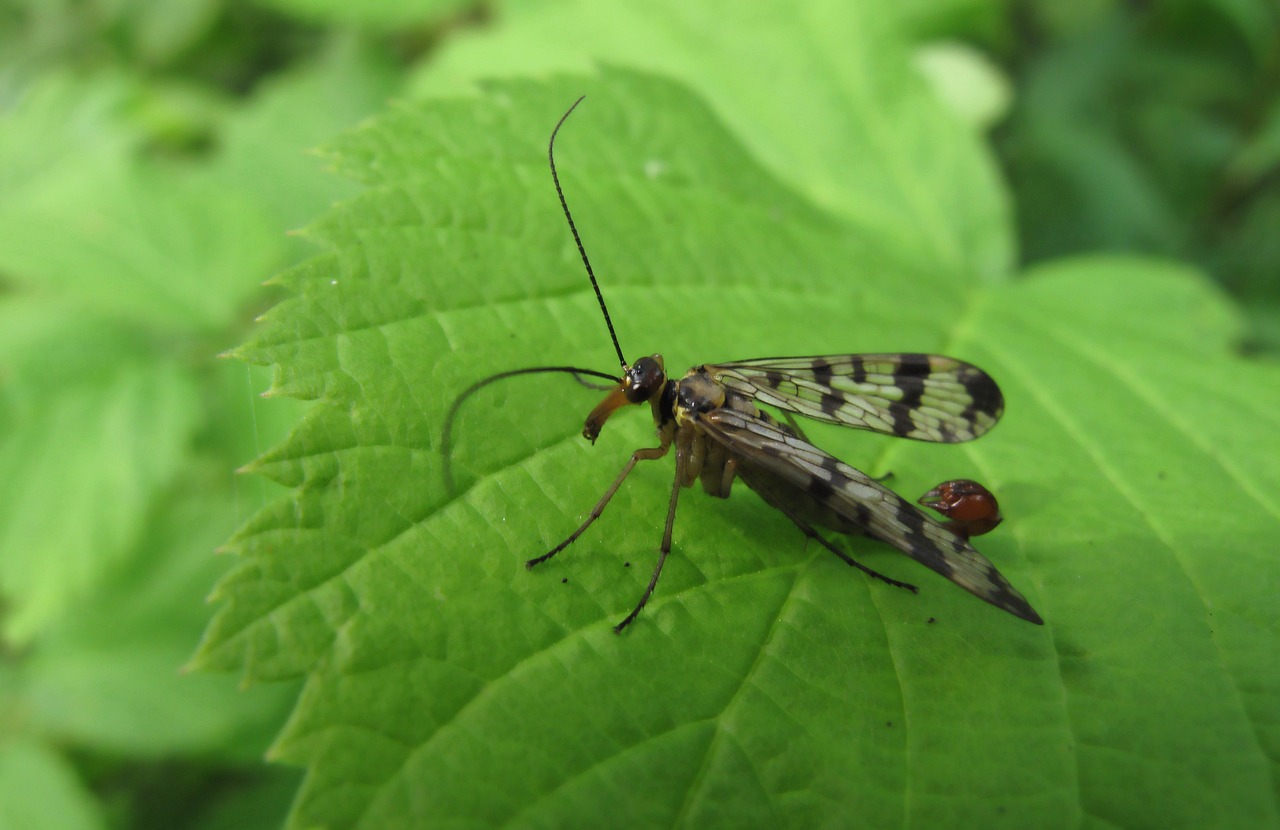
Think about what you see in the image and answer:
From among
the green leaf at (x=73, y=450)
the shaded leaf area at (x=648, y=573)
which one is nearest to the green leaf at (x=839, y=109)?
the shaded leaf area at (x=648, y=573)

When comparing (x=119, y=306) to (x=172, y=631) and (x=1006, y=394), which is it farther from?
(x=1006, y=394)

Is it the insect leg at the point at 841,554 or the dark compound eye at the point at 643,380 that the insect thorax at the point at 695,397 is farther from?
the insect leg at the point at 841,554

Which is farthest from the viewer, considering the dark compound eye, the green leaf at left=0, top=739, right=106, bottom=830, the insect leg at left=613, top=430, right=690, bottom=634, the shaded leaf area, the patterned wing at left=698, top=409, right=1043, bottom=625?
the green leaf at left=0, top=739, right=106, bottom=830

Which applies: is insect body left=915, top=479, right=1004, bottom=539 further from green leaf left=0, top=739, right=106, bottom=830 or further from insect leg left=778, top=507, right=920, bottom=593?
green leaf left=0, top=739, right=106, bottom=830

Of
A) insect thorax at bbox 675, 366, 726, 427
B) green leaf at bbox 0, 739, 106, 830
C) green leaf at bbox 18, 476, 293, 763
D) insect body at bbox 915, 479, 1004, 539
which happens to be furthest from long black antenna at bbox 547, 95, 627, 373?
green leaf at bbox 0, 739, 106, 830

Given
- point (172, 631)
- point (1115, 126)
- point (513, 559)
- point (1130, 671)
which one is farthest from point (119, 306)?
point (1115, 126)

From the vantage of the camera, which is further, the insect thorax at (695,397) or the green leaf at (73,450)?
the green leaf at (73,450)

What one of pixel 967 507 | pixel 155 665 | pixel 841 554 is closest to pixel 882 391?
pixel 967 507

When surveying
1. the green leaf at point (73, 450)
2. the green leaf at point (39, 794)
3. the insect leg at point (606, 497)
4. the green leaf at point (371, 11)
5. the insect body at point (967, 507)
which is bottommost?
the green leaf at point (39, 794)
